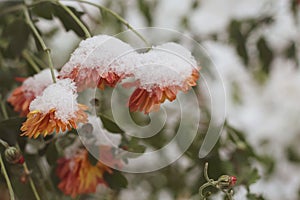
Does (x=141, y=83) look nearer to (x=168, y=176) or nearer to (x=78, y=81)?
(x=78, y=81)

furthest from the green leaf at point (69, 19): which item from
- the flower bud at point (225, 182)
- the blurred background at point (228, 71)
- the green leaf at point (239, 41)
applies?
the green leaf at point (239, 41)

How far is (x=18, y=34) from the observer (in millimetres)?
448

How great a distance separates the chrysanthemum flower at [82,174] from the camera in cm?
39

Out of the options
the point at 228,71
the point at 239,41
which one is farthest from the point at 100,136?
the point at 228,71

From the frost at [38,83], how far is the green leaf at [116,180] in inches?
3.0

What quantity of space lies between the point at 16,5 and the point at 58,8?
106 mm

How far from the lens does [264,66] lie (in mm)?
713

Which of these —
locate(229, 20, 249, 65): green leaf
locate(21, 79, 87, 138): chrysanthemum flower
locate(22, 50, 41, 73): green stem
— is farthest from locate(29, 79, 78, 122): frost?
locate(229, 20, 249, 65): green leaf

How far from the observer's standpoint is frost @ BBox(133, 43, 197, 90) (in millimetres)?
323

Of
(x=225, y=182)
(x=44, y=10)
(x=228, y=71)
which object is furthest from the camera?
(x=228, y=71)

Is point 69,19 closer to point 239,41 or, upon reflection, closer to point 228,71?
point 239,41

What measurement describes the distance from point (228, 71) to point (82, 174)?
626 mm

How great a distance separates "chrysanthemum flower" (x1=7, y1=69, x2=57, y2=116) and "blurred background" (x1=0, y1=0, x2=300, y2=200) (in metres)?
0.04

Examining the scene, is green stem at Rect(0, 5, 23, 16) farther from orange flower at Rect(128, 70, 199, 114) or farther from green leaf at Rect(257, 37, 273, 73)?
green leaf at Rect(257, 37, 273, 73)
